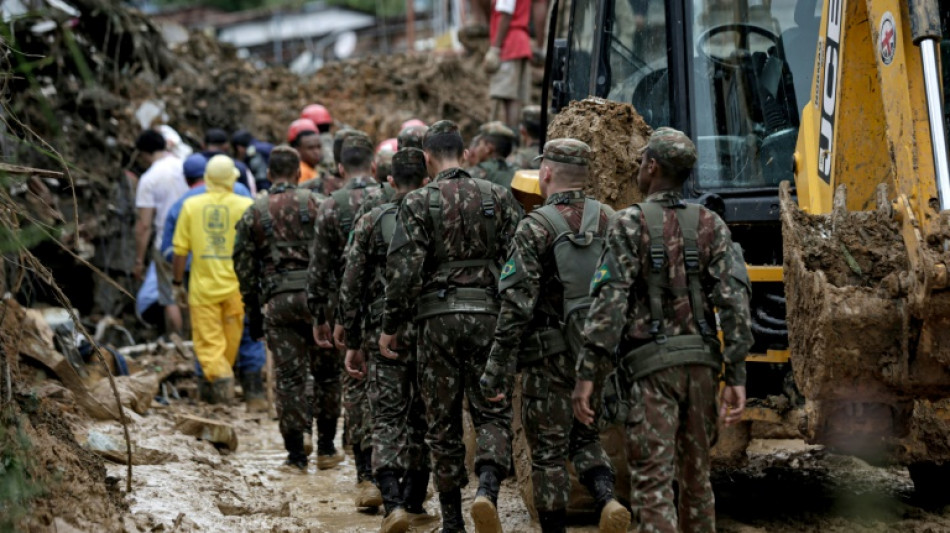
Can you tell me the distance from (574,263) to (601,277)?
2.15 ft

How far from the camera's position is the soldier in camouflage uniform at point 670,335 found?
5.11 meters

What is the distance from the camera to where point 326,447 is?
29.3 ft

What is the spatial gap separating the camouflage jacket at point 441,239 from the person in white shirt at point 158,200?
6.01 m

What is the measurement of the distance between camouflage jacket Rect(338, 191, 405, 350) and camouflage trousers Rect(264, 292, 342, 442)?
1.55 m

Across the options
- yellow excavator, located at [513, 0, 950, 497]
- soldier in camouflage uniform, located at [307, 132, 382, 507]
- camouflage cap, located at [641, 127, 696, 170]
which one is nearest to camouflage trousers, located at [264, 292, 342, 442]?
soldier in camouflage uniform, located at [307, 132, 382, 507]

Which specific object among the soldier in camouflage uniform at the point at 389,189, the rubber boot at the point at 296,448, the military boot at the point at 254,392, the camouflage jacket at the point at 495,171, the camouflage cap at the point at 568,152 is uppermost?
the camouflage jacket at the point at 495,171

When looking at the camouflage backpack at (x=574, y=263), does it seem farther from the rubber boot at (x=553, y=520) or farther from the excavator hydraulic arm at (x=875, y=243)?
the excavator hydraulic arm at (x=875, y=243)

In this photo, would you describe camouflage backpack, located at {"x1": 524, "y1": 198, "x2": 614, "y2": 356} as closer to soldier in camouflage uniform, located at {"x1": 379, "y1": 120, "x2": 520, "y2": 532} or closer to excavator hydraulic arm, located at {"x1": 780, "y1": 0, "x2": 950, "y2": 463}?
soldier in camouflage uniform, located at {"x1": 379, "y1": 120, "x2": 520, "y2": 532}

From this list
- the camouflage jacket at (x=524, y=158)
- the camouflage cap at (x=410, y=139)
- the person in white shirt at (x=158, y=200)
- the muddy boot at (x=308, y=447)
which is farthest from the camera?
the person in white shirt at (x=158, y=200)

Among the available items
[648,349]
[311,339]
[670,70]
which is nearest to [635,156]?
[670,70]

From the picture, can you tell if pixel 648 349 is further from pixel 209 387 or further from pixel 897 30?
pixel 209 387

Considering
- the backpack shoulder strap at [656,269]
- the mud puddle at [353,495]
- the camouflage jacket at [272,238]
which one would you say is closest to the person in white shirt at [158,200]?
the mud puddle at [353,495]

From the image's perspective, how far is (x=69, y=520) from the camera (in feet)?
16.9

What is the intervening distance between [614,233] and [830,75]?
133 centimetres
